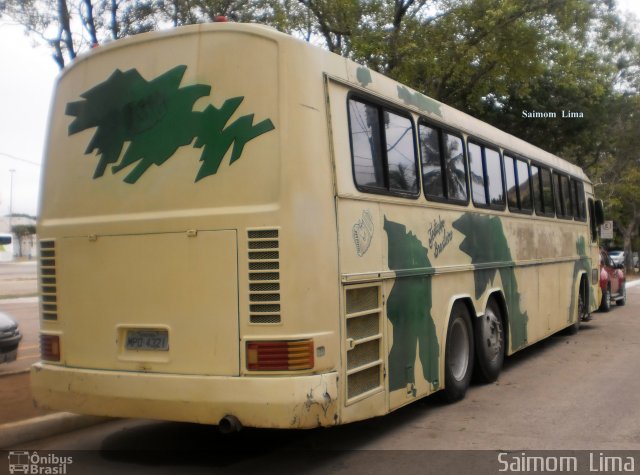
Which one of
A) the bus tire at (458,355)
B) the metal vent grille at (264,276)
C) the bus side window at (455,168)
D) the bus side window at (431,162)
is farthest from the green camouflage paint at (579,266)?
the metal vent grille at (264,276)

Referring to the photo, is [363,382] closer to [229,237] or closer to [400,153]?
[229,237]

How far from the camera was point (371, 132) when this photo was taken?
638 centimetres

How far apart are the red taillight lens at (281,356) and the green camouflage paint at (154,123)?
4.48 ft

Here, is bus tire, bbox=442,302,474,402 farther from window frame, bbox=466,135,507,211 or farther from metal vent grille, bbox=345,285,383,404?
metal vent grille, bbox=345,285,383,404

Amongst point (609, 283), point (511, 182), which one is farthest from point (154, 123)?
point (609, 283)

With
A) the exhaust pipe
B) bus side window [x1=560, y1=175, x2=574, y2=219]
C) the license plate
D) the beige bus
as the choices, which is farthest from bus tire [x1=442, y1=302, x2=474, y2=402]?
bus side window [x1=560, y1=175, x2=574, y2=219]

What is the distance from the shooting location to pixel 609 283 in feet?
63.6

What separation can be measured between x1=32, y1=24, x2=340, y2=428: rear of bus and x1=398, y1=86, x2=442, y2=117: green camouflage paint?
1.62 m

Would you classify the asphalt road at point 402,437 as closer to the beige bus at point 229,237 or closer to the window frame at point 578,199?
the beige bus at point 229,237

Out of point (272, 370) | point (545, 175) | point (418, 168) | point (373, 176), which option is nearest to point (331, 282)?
point (272, 370)

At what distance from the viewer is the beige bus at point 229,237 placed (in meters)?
5.29

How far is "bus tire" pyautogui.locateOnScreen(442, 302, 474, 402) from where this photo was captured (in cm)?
775

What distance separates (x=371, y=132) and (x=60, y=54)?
4.99 metres

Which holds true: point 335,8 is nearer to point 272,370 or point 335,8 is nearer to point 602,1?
point 602,1
